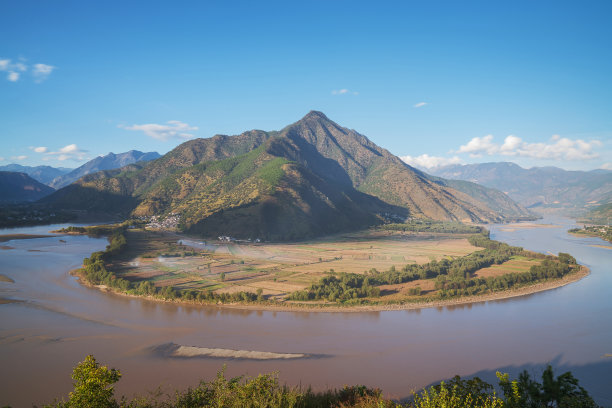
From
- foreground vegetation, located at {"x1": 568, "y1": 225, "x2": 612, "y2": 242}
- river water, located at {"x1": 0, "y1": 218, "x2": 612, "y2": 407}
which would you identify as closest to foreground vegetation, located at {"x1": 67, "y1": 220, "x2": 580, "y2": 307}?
river water, located at {"x1": 0, "y1": 218, "x2": 612, "y2": 407}

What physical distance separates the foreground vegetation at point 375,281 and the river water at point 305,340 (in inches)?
134

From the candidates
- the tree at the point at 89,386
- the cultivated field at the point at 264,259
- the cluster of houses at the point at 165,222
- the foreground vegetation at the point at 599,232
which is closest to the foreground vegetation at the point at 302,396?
the tree at the point at 89,386

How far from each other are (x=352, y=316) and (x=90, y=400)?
38657 millimetres

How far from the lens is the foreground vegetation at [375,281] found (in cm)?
5703

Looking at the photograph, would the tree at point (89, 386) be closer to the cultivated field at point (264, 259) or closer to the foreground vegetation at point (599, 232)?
the cultivated field at point (264, 259)

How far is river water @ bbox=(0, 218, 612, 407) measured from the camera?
3391 centimetres

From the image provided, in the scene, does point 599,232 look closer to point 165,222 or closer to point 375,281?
point 375,281

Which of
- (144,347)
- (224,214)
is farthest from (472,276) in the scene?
(224,214)

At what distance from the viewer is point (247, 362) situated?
36.7 meters

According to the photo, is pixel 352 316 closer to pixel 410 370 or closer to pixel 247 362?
pixel 410 370

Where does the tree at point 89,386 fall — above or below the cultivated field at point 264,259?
above

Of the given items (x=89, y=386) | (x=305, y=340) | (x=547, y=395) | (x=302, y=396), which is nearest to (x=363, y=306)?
(x=305, y=340)

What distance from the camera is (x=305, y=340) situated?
42.4 meters

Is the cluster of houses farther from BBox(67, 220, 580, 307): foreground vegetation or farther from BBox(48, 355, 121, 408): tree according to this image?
BBox(48, 355, 121, 408): tree
